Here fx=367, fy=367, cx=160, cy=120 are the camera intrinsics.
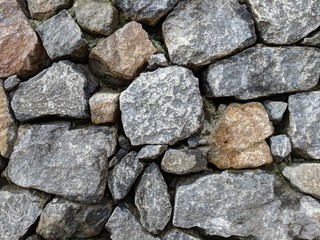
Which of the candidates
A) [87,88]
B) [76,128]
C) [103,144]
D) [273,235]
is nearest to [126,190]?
[103,144]

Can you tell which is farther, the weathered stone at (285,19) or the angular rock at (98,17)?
the angular rock at (98,17)

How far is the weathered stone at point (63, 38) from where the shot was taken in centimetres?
148

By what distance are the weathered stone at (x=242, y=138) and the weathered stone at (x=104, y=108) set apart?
394 mm

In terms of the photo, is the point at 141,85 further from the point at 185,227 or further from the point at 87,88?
the point at 185,227

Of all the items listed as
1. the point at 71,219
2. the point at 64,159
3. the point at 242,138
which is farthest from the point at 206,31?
the point at 71,219

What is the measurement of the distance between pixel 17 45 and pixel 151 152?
0.73m

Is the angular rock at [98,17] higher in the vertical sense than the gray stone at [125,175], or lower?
higher

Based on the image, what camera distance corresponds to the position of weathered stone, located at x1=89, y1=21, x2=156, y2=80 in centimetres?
144

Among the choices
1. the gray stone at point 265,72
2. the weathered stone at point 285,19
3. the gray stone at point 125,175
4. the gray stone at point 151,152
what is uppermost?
the weathered stone at point 285,19

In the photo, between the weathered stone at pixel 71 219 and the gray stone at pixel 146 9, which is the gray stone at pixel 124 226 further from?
the gray stone at pixel 146 9

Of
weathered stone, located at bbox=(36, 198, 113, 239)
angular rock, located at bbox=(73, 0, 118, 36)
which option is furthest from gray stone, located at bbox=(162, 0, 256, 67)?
weathered stone, located at bbox=(36, 198, 113, 239)

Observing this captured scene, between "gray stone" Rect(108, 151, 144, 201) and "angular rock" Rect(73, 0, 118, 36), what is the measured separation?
51 centimetres

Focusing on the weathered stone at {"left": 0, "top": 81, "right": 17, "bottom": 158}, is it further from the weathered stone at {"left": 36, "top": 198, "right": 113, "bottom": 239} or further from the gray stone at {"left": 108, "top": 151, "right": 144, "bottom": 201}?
the gray stone at {"left": 108, "top": 151, "right": 144, "bottom": 201}

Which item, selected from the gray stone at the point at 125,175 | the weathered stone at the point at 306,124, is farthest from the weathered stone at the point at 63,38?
the weathered stone at the point at 306,124
